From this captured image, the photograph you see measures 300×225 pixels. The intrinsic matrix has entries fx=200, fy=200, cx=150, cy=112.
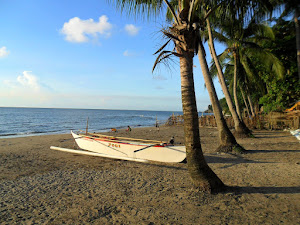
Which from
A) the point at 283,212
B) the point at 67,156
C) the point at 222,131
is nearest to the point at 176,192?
the point at 283,212

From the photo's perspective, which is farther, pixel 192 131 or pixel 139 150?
pixel 139 150

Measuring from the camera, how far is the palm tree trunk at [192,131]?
3973 millimetres

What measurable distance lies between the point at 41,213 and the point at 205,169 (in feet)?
10.7

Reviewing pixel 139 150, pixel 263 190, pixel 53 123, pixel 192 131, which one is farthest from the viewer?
pixel 53 123

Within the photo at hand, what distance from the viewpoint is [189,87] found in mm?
3990

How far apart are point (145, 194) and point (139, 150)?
8.87 ft

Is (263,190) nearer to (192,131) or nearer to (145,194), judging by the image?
(192,131)

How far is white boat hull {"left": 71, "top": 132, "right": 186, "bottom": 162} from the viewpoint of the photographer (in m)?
6.84

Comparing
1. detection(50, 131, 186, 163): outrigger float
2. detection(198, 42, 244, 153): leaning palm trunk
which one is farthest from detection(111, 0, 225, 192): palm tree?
detection(198, 42, 244, 153): leaning palm trunk

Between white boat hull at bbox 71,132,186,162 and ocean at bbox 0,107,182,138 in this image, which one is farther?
ocean at bbox 0,107,182,138

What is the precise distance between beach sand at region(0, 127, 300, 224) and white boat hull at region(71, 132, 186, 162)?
1.09 feet

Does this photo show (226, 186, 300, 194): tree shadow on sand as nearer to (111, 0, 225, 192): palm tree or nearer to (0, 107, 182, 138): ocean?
(111, 0, 225, 192): palm tree

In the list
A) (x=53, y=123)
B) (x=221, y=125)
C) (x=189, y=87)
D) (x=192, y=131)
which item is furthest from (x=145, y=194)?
(x=53, y=123)

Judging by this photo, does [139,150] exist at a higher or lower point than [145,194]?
higher
